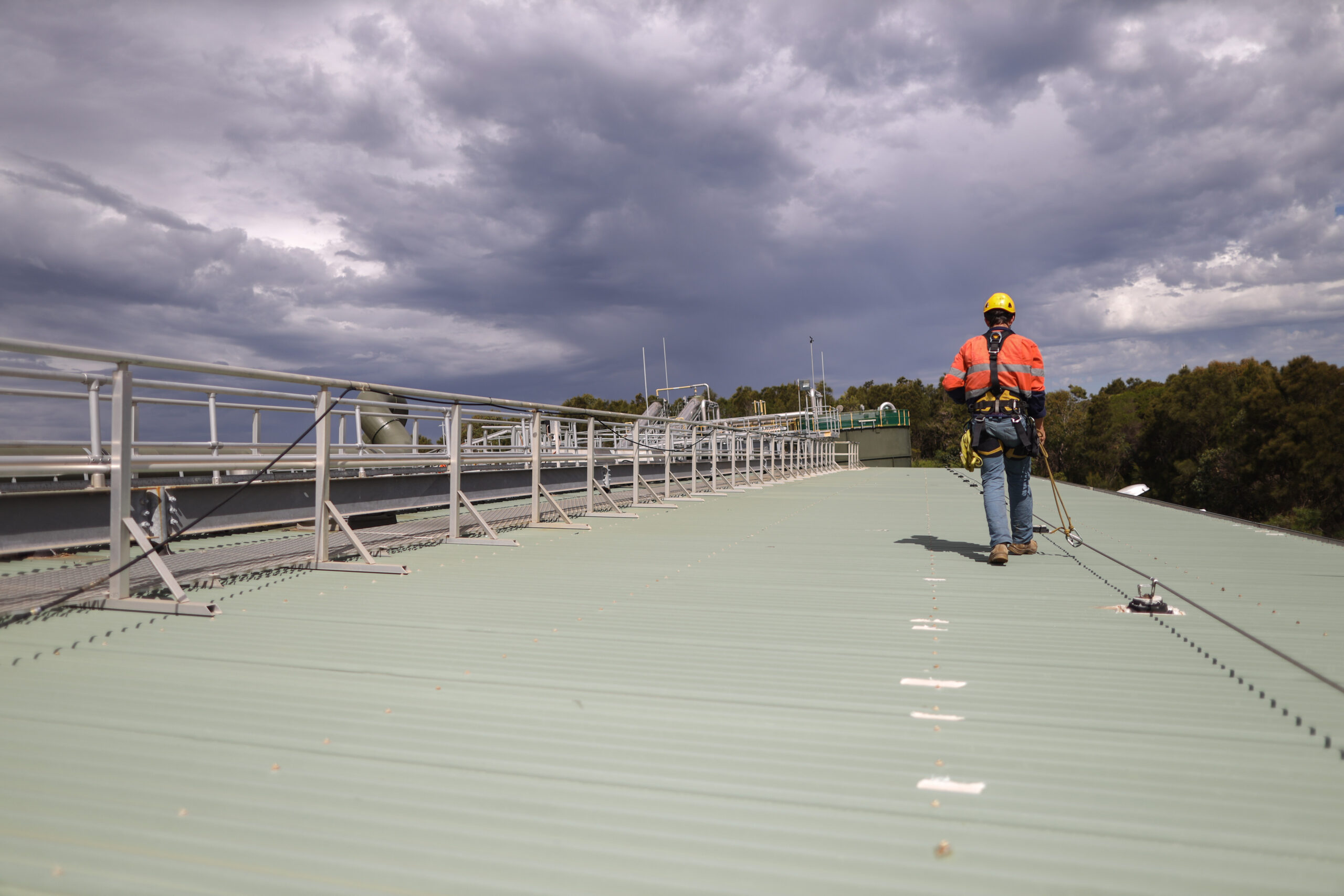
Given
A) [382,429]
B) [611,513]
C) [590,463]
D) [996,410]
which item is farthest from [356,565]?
[382,429]

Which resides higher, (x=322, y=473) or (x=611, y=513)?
(x=322, y=473)

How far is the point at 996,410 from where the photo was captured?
583 cm

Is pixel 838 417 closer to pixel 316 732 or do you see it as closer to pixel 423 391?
pixel 423 391

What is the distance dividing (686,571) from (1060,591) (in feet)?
7.16

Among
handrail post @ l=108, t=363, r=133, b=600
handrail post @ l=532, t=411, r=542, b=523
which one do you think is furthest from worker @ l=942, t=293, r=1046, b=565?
handrail post @ l=108, t=363, r=133, b=600

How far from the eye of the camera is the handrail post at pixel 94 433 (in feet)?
22.2

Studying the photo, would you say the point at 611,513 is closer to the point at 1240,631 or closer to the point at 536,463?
the point at 536,463

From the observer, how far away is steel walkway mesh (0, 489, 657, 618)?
416cm

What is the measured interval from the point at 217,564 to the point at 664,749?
490cm

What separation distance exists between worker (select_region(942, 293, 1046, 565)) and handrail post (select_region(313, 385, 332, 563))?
4435 mm

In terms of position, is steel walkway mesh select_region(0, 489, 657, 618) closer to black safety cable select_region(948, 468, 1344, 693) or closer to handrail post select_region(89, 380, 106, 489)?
handrail post select_region(89, 380, 106, 489)

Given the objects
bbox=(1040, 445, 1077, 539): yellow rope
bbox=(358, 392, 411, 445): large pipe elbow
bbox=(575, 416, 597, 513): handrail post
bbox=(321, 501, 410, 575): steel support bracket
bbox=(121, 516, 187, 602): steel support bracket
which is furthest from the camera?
bbox=(358, 392, 411, 445): large pipe elbow

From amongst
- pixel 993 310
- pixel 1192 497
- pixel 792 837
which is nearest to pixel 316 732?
pixel 792 837

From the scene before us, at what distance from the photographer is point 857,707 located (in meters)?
2.33
